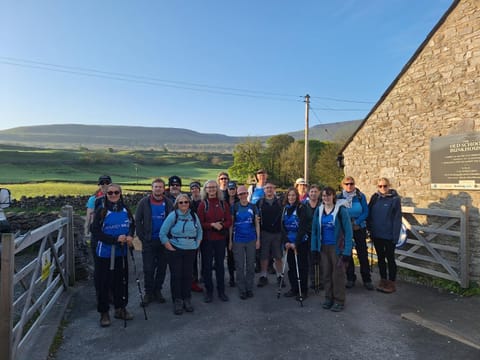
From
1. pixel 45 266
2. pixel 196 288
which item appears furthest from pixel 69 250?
pixel 196 288

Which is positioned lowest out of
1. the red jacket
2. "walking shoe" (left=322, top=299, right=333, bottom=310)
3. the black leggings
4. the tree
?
"walking shoe" (left=322, top=299, right=333, bottom=310)

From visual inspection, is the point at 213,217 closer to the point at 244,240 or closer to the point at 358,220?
the point at 244,240

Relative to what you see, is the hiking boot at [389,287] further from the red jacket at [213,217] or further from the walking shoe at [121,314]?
the walking shoe at [121,314]

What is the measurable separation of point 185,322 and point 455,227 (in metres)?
5.63

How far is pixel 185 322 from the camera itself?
16.0 ft

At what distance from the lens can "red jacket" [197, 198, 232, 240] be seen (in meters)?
5.61

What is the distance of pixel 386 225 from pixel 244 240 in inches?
105

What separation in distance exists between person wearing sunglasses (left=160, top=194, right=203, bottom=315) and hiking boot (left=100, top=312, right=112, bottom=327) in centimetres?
96

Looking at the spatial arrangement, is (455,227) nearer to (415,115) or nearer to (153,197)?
(415,115)

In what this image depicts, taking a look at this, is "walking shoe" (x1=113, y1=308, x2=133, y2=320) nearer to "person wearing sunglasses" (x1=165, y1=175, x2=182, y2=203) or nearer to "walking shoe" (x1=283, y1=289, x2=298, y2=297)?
"person wearing sunglasses" (x1=165, y1=175, x2=182, y2=203)

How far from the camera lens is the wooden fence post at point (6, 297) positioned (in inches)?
131

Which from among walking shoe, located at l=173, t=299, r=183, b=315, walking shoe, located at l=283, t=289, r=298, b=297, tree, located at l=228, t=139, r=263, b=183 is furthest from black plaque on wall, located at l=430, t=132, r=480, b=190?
tree, located at l=228, t=139, r=263, b=183

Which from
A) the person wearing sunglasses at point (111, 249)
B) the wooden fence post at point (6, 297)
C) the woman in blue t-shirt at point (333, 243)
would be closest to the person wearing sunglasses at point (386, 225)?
the woman in blue t-shirt at point (333, 243)

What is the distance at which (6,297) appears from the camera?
337cm
